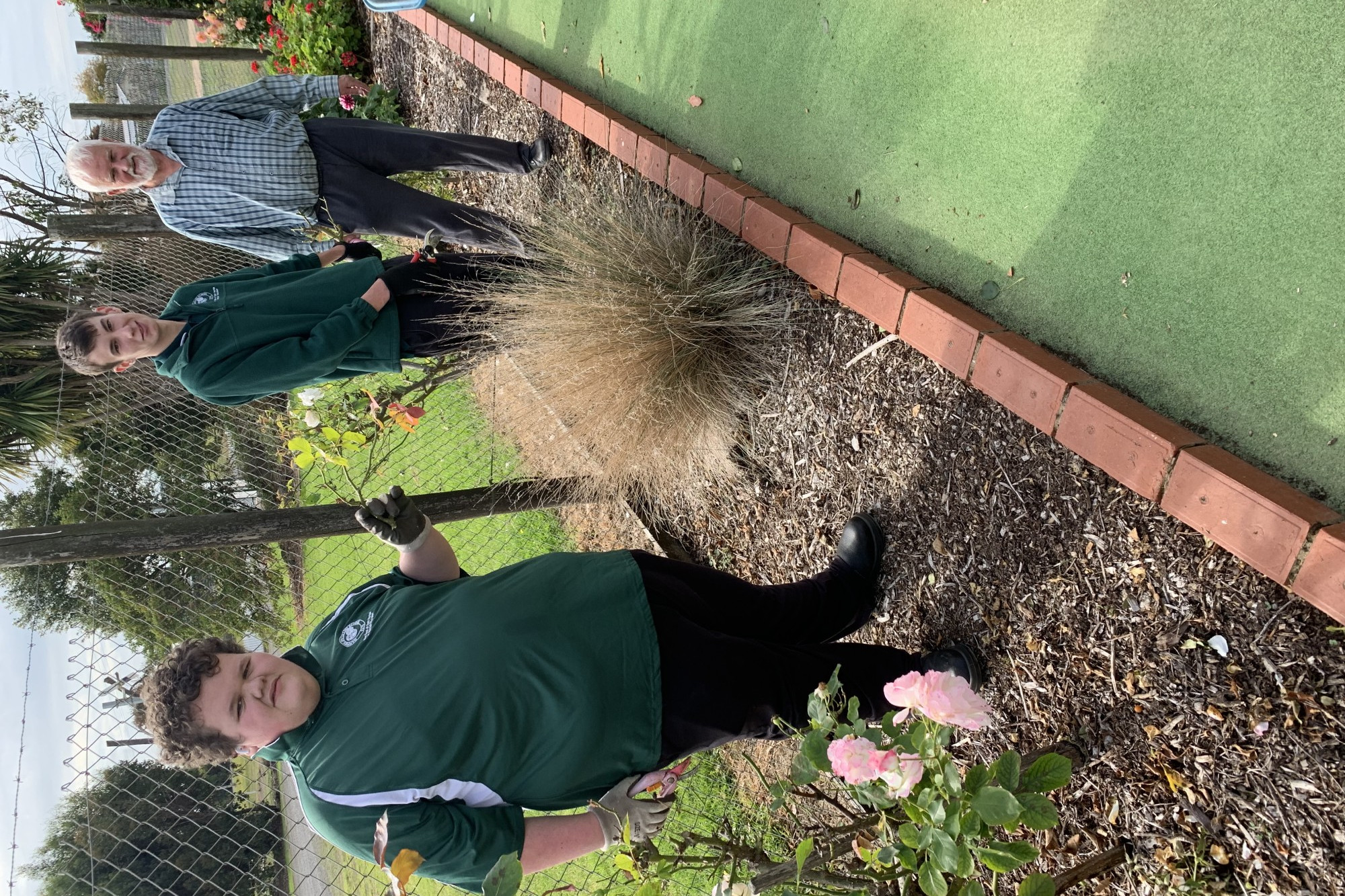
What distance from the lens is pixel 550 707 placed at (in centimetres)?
200

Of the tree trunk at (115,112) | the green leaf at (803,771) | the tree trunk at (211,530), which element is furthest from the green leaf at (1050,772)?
the tree trunk at (115,112)

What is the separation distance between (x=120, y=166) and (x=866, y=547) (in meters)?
3.17

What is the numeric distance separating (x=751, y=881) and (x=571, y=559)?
36.8 inches

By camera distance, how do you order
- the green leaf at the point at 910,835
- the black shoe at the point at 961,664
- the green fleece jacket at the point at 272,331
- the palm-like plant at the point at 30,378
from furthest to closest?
the palm-like plant at the point at 30,378, the green fleece jacket at the point at 272,331, the black shoe at the point at 961,664, the green leaf at the point at 910,835

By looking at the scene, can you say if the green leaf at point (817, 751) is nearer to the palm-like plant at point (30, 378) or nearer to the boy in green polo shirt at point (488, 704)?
the boy in green polo shirt at point (488, 704)

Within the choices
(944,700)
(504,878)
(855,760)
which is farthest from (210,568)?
(944,700)

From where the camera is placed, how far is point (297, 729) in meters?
2.05

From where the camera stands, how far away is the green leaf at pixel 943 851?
55.3 inches

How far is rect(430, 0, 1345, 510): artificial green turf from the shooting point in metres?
1.62

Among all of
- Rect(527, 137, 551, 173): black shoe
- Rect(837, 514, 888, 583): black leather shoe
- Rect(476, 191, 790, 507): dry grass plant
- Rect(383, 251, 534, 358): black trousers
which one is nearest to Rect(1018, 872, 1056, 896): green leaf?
Rect(837, 514, 888, 583): black leather shoe

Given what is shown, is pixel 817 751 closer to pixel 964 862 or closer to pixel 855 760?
pixel 855 760

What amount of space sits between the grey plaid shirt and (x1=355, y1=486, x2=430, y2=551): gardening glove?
1.67 m

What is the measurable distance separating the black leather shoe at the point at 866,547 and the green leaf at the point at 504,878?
1641 mm

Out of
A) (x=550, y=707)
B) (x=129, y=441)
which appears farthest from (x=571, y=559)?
(x=129, y=441)
